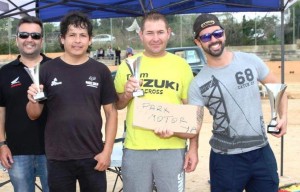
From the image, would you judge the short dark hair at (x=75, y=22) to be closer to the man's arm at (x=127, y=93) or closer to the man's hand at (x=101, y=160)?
the man's arm at (x=127, y=93)

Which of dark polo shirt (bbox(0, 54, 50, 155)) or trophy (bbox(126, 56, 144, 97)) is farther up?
trophy (bbox(126, 56, 144, 97))

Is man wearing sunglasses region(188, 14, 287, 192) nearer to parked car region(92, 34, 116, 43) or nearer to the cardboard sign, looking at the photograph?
the cardboard sign

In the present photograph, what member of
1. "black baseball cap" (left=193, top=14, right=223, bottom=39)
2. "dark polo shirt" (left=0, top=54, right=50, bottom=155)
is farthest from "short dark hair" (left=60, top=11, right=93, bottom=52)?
"black baseball cap" (left=193, top=14, right=223, bottom=39)

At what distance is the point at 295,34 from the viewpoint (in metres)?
37.6

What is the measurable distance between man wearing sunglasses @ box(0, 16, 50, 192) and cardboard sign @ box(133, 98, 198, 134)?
0.79 meters

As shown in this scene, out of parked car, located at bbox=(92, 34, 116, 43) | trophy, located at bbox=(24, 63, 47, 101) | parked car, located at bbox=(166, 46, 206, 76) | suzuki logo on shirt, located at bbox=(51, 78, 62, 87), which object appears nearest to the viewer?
trophy, located at bbox=(24, 63, 47, 101)

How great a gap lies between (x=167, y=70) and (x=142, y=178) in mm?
764

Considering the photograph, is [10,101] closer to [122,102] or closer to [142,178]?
[122,102]

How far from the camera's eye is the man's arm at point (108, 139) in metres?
3.15

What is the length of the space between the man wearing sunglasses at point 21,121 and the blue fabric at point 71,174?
0.44 metres

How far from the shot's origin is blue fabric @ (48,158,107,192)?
3131 mm

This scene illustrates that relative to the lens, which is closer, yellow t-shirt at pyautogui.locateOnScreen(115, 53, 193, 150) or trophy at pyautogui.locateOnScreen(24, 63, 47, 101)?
trophy at pyautogui.locateOnScreen(24, 63, 47, 101)

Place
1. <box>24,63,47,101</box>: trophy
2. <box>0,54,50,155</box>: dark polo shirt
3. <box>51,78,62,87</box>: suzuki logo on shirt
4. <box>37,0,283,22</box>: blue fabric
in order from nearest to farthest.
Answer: <box>24,63,47,101</box>: trophy → <box>51,78,62,87</box>: suzuki logo on shirt → <box>0,54,50,155</box>: dark polo shirt → <box>37,0,283,22</box>: blue fabric

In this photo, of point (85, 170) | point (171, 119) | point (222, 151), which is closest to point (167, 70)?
point (171, 119)
